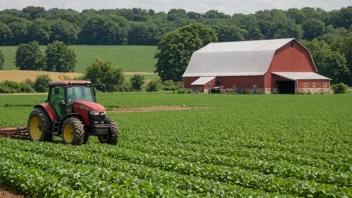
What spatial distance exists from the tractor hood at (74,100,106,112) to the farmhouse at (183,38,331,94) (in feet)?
196

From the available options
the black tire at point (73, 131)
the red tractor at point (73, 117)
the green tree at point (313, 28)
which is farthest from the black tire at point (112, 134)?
the green tree at point (313, 28)

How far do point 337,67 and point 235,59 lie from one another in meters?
22.6

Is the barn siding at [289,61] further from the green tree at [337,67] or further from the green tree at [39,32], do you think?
the green tree at [39,32]

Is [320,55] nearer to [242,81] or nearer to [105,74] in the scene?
[242,81]

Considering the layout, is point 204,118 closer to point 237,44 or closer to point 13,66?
point 237,44

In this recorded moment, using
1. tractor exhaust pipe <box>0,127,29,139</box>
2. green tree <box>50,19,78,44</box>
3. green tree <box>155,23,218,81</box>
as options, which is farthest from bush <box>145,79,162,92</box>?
tractor exhaust pipe <box>0,127,29,139</box>

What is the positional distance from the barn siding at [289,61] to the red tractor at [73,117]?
59.9 m

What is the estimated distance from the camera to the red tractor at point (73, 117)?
2131cm

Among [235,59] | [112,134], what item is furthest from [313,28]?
[112,134]

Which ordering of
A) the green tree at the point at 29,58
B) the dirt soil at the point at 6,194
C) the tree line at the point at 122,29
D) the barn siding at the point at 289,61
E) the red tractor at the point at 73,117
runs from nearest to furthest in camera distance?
1. the dirt soil at the point at 6,194
2. the red tractor at the point at 73,117
3. the barn siding at the point at 289,61
4. the green tree at the point at 29,58
5. the tree line at the point at 122,29

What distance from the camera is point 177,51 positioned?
105m

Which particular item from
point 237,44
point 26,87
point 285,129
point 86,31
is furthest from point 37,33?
point 285,129

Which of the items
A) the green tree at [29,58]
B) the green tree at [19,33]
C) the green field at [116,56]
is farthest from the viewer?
the green tree at [19,33]

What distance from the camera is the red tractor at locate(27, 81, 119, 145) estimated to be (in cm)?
2131
